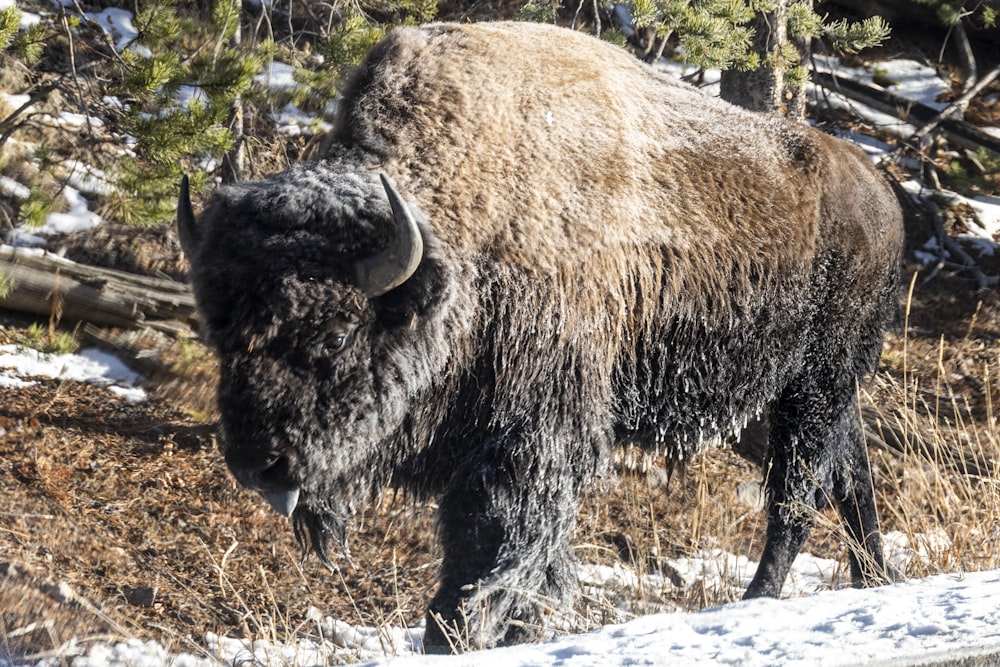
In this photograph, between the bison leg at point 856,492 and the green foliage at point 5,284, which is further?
the green foliage at point 5,284

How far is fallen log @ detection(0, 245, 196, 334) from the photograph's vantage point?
20.4 ft

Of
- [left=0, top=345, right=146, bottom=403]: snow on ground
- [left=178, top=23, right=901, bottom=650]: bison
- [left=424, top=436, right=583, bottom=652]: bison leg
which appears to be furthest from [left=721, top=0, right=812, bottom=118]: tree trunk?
[left=0, top=345, right=146, bottom=403]: snow on ground

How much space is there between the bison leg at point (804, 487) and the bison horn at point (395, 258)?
227cm

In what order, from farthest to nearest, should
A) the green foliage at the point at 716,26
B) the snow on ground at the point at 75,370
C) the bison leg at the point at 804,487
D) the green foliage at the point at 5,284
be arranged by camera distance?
the snow on ground at the point at 75,370
the green foliage at the point at 5,284
the green foliage at the point at 716,26
the bison leg at the point at 804,487

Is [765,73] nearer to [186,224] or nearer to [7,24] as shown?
[186,224]

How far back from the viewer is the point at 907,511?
4117mm

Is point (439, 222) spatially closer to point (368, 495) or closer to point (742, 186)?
point (368, 495)

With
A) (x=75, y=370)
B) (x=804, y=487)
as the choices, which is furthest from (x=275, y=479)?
(x=75, y=370)

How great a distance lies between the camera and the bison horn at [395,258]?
292 centimetres

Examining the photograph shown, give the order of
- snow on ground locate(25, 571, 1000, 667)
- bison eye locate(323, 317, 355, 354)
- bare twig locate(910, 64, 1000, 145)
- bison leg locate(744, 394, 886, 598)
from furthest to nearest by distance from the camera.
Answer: bare twig locate(910, 64, 1000, 145), bison leg locate(744, 394, 886, 598), bison eye locate(323, 317, 355, 354), snow on ground locate(25, 571, 1000, 667)

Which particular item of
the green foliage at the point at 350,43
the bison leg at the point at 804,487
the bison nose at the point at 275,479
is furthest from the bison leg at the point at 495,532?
the green foliage at the point at 350,43

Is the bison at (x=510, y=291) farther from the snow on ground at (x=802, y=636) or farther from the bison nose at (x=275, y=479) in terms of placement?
the snow on ground at (x=802, y=636)

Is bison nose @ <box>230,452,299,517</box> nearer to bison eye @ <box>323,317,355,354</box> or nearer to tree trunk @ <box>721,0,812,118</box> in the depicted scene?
bison eye @ <box>323,317,355,354</box>

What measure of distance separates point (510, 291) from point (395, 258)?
51cm
